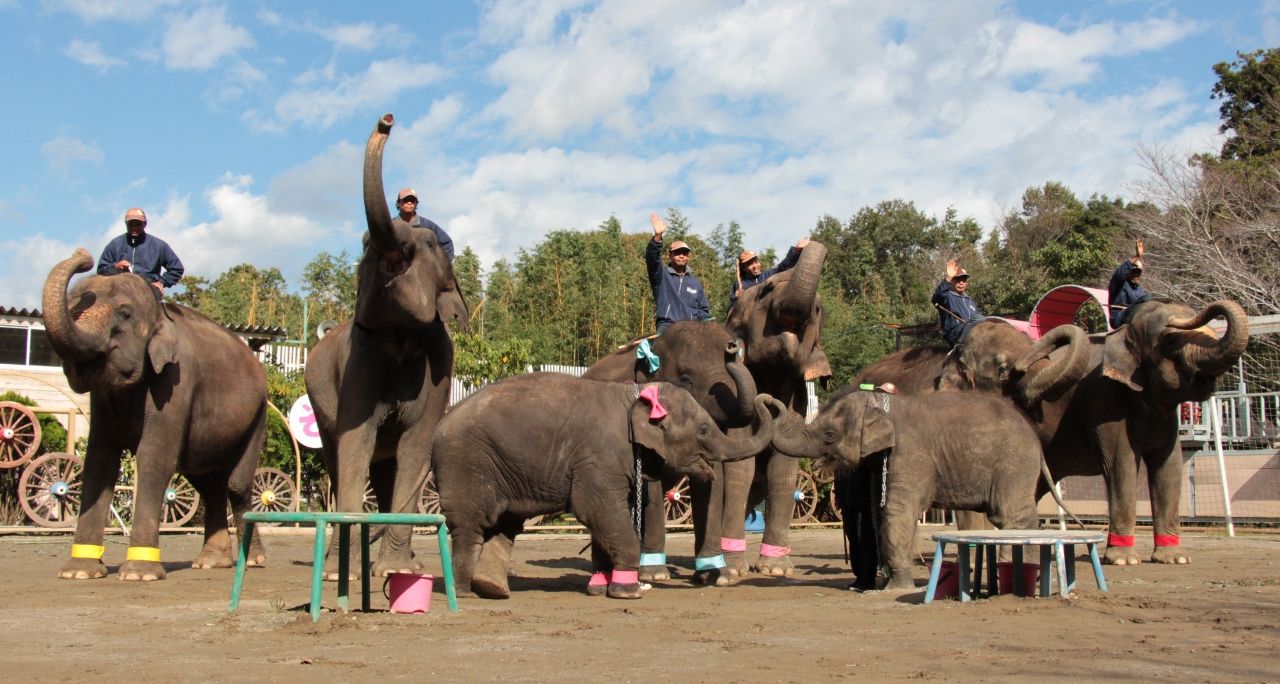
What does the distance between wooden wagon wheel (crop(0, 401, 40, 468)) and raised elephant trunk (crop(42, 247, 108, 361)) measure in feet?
29.0

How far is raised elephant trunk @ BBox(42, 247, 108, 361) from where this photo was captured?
9695mm

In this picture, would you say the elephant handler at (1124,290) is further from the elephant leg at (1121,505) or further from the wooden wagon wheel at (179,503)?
the wooden wagon wheel at (179,503)

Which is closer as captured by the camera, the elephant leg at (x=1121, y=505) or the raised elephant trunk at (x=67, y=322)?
the raised elephant trunk at (x=67, y=322)

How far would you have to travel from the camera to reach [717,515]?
1094 centimetres

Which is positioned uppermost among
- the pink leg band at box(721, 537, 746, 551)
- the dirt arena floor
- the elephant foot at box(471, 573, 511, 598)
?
the pink leg band at box(721, 537, 746, 551)

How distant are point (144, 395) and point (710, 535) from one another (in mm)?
4900

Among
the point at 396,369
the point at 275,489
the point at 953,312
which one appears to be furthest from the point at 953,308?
the point at 275,489

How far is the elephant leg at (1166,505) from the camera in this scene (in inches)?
513

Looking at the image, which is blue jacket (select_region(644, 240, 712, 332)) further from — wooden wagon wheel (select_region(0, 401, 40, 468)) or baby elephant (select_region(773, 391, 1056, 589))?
wooden wagon wheel (select_region(0, 401, 40, 468))

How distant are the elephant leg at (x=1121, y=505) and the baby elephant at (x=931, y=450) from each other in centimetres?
309

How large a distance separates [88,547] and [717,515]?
17.0ft

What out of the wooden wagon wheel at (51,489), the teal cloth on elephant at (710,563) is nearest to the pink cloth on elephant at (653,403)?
the teal cloth on elephant at (710,563)

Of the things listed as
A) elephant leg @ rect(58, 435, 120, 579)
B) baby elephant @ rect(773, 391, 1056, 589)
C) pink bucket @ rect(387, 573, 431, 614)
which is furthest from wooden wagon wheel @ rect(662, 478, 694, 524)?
pink bucket @ rect(387, 573, 431, 614)

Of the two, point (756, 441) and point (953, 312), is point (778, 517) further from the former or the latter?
point (953, 312)
